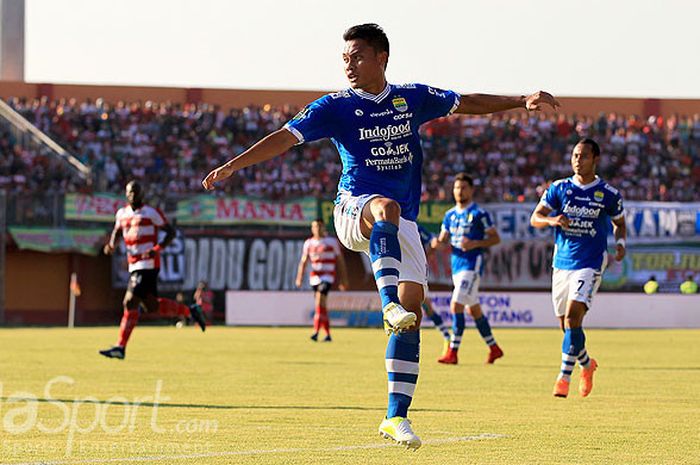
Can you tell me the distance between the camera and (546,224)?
44.1ft

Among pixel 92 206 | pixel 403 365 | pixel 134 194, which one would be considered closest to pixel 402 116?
pixel 403 365

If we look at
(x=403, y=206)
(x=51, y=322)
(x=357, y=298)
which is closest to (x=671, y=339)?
(x=357, y=298)

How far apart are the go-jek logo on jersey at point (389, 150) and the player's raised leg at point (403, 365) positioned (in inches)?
32.4

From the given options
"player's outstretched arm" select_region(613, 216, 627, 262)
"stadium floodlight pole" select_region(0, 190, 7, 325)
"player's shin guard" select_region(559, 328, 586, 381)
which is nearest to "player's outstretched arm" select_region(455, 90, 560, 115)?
"player's shin guard" select_region(559, 328, 586, 381)

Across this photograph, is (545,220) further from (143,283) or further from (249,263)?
(249,263)

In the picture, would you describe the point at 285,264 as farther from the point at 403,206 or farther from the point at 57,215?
the point at 403,206

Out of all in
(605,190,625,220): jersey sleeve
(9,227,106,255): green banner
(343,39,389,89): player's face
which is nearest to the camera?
(343,39,389,89): player's face

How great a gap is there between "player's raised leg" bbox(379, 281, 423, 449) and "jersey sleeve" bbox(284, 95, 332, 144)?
3.32 feet

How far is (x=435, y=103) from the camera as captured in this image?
339 inches

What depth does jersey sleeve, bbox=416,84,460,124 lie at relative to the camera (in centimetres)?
857

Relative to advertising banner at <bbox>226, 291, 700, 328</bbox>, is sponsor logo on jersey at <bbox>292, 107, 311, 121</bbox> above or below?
above

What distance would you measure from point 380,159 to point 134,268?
10925 millimetres

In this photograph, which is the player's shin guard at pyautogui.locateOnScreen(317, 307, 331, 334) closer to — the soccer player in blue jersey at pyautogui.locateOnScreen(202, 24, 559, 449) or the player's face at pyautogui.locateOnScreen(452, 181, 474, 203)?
the player's face at pyautogui.locateOnScreen(452, 181, 474, 203)

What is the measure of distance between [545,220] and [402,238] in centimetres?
540
